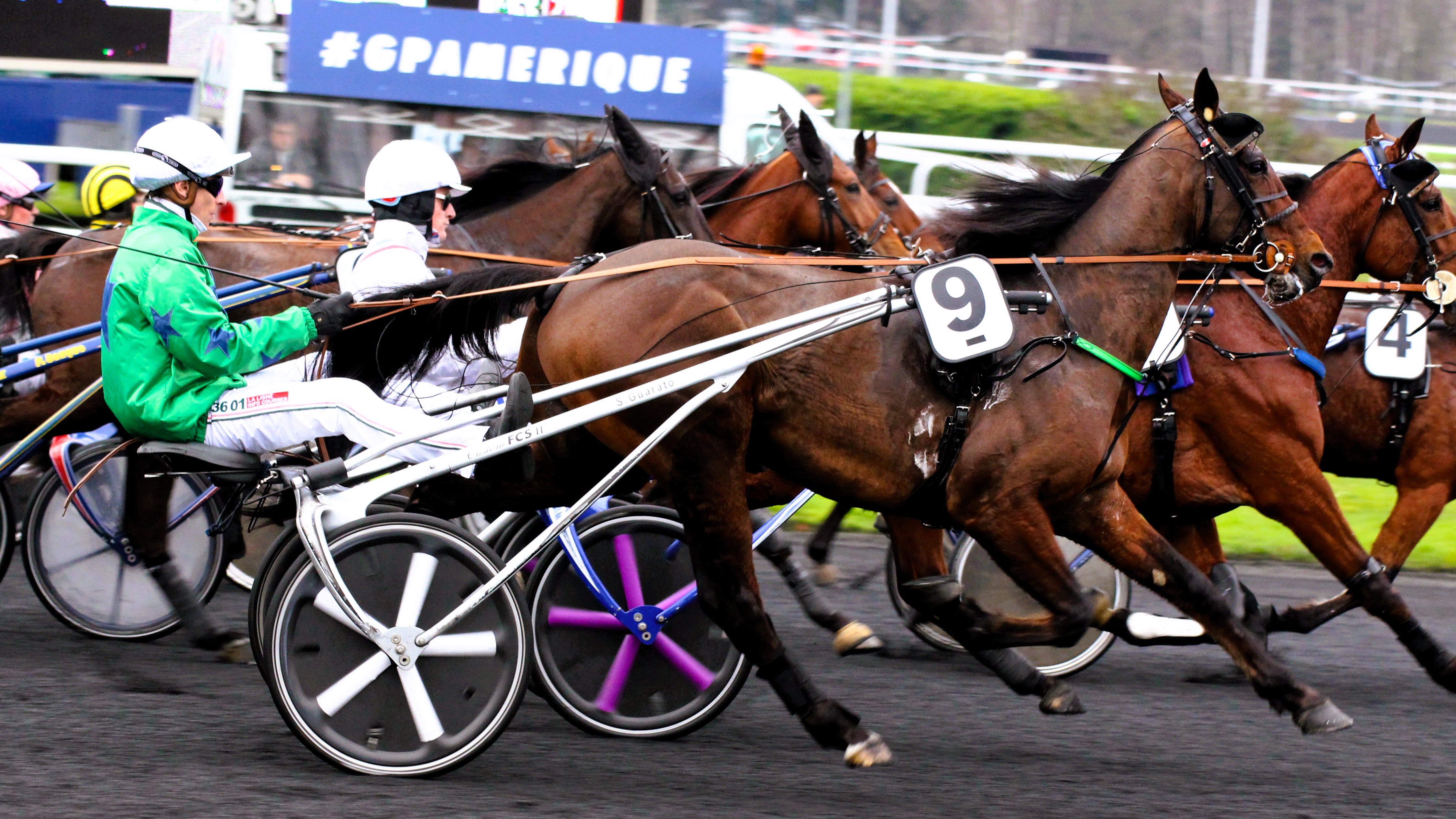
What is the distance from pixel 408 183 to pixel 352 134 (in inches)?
148

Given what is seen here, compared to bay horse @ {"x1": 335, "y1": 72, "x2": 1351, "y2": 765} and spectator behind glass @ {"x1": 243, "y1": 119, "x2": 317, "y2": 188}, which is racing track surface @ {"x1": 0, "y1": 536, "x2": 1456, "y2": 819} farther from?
spectator behind glass @ {"x1": 243, "y1": 119, "x2": 317, "y2": 188}

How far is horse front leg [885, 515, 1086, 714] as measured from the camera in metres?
4.40

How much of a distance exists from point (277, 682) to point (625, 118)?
→ 3085 mm

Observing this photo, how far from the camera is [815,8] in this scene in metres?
24.4

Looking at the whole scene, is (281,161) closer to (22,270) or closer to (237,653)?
(22,270)

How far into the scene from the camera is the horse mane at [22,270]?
19.5 ft

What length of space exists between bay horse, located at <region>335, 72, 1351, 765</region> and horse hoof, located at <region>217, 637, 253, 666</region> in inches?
54.5

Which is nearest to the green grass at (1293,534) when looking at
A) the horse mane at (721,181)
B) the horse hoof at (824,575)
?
the horse hoof at (824,575)

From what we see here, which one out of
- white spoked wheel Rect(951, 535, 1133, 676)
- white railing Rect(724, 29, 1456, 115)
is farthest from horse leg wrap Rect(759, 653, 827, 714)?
white railing Rect(724, 29, 1456, 115)

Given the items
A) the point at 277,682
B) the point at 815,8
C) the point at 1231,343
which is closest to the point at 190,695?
the point at 277,682

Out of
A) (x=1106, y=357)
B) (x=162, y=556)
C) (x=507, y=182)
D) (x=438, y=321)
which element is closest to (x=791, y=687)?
(x=1106, y=357)

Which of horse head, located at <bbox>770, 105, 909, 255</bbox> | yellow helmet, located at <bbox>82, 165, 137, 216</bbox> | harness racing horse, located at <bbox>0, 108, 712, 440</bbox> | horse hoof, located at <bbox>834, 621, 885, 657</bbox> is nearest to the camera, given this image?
horse hoof, located at <bbox>834, 621, 885, 657</bbox>

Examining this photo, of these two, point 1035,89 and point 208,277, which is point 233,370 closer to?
point 208,277

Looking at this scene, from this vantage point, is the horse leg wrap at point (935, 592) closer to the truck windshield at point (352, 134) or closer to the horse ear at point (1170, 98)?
the horse ear at point (1170, 98)
